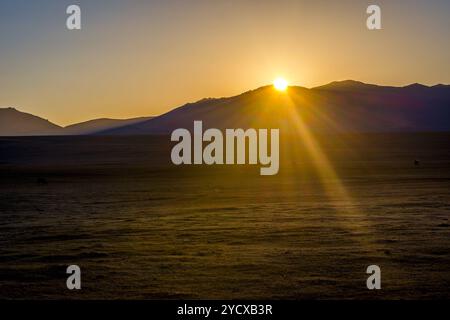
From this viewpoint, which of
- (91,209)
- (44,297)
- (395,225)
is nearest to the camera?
(44,297)

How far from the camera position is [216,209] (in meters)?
22.2

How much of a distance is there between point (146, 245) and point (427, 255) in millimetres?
6195

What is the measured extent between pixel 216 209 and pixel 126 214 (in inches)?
118

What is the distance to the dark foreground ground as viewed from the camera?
11605mm

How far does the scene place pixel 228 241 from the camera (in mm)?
15867

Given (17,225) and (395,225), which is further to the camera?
(17,225)

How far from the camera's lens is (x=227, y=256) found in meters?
14.0

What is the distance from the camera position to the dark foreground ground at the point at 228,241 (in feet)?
38.1

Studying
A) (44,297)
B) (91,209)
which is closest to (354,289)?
(44,297)

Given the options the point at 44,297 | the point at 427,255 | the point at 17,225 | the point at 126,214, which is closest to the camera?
the point at 44,297

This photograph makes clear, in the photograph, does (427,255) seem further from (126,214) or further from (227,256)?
(126,214)
